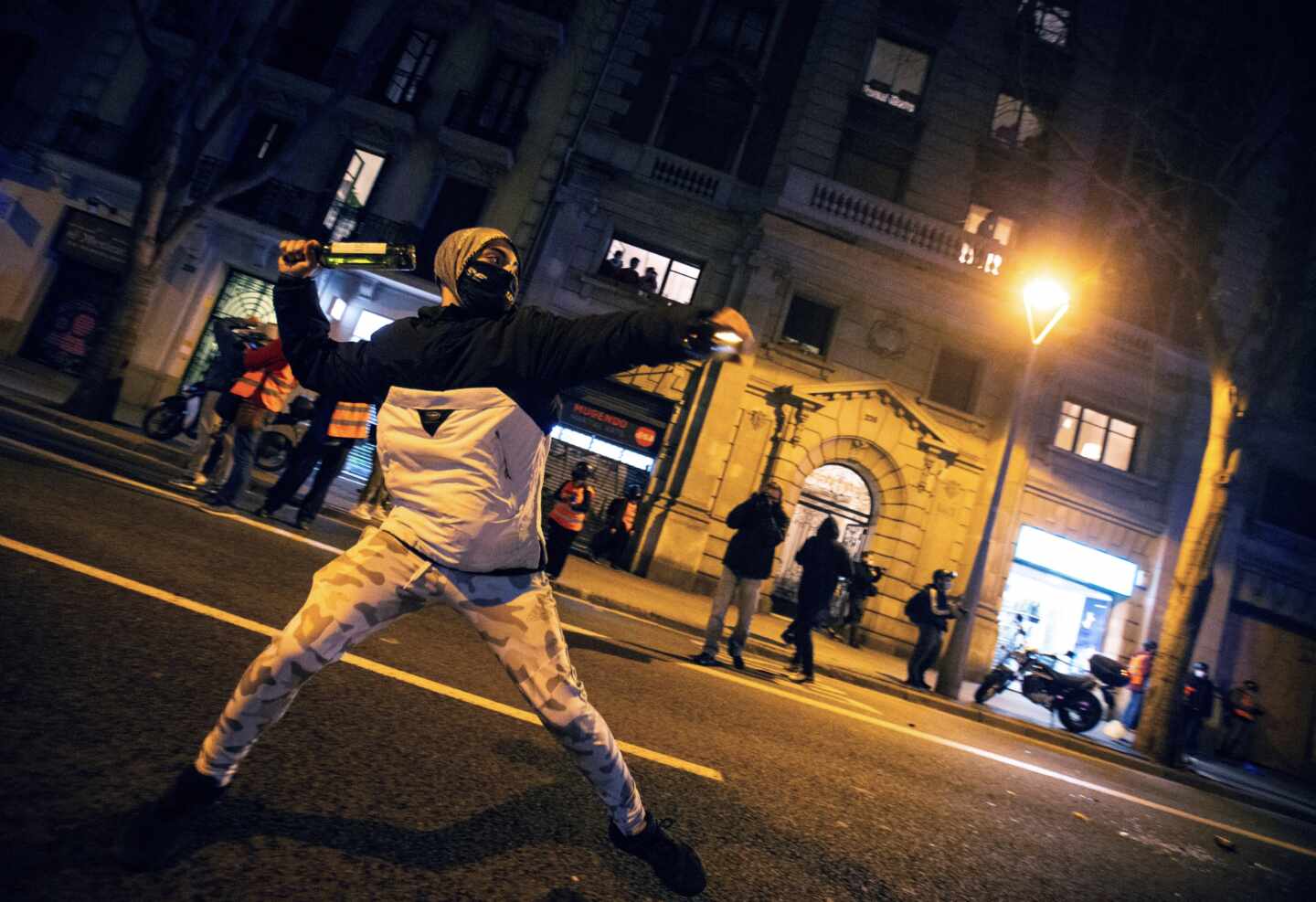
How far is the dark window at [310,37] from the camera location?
590 inches

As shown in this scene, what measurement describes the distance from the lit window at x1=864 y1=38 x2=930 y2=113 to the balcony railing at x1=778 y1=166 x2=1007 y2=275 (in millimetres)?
3198

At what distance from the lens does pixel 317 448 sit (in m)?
6.33

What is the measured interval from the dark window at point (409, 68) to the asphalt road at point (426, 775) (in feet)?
43.7

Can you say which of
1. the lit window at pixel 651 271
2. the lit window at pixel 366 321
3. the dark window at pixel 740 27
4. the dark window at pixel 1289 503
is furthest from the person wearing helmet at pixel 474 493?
the dark window at pixel 1289 503

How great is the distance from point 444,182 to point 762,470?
1050 cm

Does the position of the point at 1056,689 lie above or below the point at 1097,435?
below

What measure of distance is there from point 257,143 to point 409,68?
4.19 metres

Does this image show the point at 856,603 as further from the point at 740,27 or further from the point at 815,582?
the point at 740,27

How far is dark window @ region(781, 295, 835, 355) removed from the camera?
45.5 feet

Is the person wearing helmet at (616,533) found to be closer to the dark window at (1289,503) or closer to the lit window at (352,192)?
the lit window at (352,192)

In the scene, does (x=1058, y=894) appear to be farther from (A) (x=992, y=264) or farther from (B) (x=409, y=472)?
(A) (x=992, y=264)

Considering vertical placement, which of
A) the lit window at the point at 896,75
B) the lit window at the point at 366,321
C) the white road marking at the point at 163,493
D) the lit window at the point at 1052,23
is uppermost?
the lit window at the point at 1052,23

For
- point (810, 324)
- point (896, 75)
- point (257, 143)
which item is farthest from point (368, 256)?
point (257, 143)

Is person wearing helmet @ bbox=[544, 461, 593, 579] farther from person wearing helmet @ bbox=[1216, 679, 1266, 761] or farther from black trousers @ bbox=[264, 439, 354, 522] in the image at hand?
person wearing helmet @ bbox=[1216, 679, 1266, 761]
